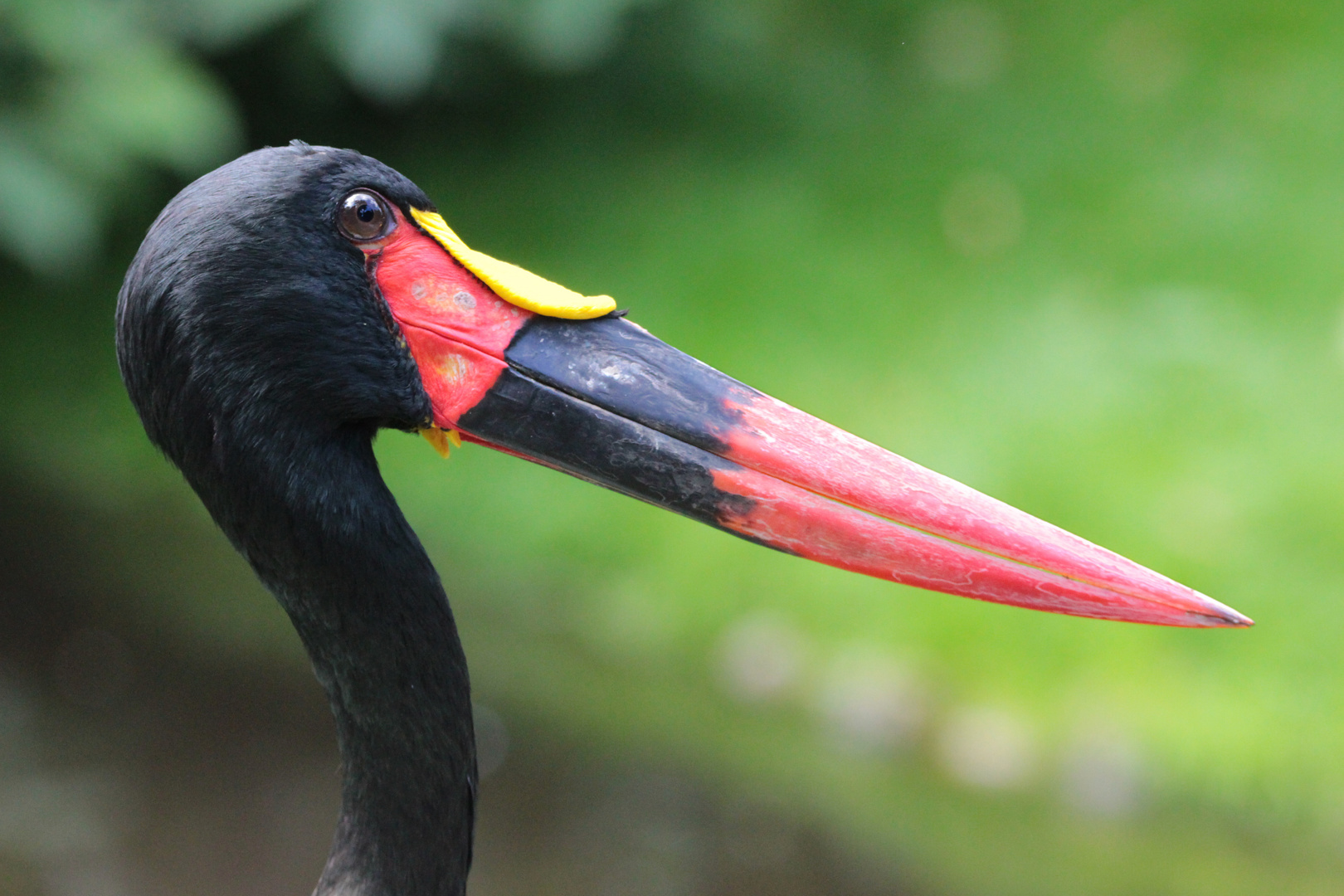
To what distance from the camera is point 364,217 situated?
1644 mm

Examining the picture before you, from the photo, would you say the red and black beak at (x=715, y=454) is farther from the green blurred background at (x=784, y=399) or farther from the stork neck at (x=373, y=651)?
the green blurred background at (x=784, y=399)

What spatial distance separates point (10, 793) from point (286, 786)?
29.5 inches

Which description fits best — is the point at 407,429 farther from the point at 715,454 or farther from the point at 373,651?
the point at 715,454

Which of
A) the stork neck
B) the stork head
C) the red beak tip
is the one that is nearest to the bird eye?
the stork head

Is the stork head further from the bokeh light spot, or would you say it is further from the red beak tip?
the bokeh light spot

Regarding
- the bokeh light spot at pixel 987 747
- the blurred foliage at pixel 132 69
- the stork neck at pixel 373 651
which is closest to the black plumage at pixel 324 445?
the stork neck at pixel 373 651

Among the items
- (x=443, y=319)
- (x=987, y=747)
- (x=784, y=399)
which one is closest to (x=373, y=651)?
(x=443, y=319)

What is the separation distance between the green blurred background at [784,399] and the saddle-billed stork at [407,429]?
196 cm

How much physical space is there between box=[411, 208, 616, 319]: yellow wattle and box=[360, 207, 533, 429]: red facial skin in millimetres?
12

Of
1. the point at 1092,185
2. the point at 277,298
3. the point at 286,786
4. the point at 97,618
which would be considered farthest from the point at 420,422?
the point at 1092,185

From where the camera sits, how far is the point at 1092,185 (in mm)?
5465

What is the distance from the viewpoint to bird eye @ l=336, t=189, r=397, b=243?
1630 millimetres

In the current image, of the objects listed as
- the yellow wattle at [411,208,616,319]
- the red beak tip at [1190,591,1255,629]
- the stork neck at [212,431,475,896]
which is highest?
the yellow wattle at [411,208,616,319]

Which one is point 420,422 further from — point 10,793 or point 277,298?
point 10,793
